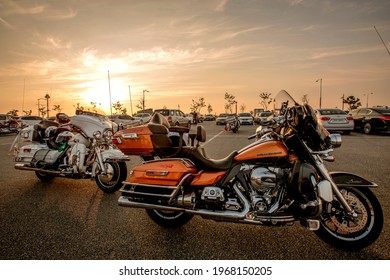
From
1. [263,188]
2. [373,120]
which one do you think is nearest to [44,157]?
[263,188]

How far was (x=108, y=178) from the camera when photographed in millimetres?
4969

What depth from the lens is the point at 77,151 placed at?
5.21 meters

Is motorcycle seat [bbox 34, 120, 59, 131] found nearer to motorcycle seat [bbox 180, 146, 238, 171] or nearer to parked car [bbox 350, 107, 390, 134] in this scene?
motorcycle seat [bbox 180, 146, 238, 171]

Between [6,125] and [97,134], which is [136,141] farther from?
[6,125]

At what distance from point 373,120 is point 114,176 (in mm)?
15746

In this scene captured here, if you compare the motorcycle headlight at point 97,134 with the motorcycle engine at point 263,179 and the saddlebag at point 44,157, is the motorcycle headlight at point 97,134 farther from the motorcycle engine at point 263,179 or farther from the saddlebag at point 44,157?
the motorcycle engine at point 263,179

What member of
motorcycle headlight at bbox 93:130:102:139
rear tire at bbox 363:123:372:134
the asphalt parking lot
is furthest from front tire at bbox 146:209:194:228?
rear tire at bbox 363:123:372:134

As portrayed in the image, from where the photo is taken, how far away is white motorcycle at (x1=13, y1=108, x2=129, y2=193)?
4.93 m

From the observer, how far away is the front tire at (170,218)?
3.41 meters

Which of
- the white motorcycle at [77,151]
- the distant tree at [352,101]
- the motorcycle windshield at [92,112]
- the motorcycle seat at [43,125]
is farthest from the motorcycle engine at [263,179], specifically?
the distant tree at [352,101]

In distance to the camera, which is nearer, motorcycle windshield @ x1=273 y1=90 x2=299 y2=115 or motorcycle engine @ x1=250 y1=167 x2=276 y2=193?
motorcycle engine @ x1=250 y1=167 x2=276 y2=193

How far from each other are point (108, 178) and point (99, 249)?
2183mm
